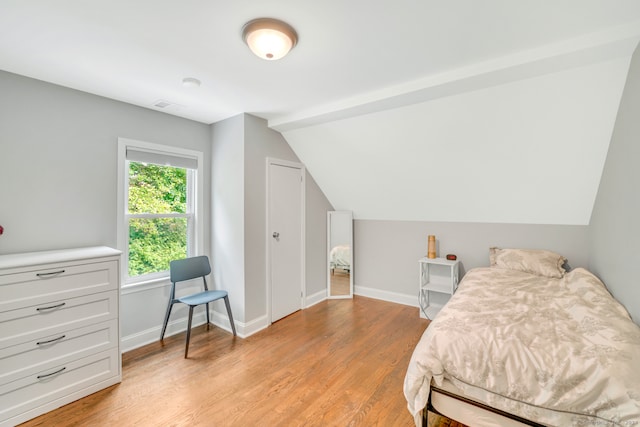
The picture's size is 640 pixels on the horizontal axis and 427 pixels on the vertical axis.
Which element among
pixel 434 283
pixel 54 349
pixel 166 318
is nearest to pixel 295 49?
pixel 54 349

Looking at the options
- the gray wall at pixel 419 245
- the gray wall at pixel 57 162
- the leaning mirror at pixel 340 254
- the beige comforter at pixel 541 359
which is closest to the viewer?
the beige comforter at pixel 541 359

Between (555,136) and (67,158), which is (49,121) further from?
(555,136)

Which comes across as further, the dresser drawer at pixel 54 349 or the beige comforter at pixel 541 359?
the dresser drawer at pixel 54 349

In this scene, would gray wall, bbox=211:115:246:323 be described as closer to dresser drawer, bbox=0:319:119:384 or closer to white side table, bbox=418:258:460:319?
dresser drawer, bbox=0:319:119:384

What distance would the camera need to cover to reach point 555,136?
238cm

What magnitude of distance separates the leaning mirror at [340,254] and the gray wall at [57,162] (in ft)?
8.52

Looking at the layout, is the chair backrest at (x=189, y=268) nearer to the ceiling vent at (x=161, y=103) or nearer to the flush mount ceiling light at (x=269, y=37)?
the ceiling vent at (x=161, y=103)

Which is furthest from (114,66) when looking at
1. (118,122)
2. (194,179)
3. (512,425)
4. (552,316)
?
(552,316)

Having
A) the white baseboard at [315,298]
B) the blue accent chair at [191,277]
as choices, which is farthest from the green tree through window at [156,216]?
the white baseboard at [315,298]

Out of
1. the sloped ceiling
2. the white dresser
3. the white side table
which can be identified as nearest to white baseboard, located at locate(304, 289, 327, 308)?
the white side table

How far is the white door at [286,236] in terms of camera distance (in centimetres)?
337

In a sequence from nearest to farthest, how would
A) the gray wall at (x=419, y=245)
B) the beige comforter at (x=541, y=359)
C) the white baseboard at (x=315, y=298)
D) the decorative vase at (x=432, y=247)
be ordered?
1. the beige comforter at (x=541, y=359)
2. the gray wall at (x=419, y=245)
3. the decorative vase at (x=432, y=247)
4. the white baseboard at (x=315, y=298)

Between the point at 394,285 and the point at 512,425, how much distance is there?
2.61 meters

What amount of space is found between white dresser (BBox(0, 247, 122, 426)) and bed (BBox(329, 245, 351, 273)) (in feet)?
8.78
